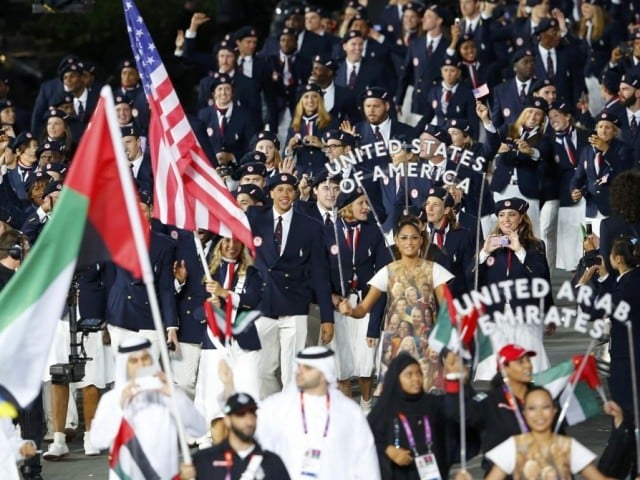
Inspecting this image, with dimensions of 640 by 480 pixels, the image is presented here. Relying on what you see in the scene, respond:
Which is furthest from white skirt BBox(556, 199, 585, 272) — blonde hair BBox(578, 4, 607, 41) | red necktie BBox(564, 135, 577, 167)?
blonde hair BBox(578, 4, 607, 41)

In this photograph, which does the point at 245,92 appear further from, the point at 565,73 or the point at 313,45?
the point at 565,73

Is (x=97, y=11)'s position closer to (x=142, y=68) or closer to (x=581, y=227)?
(x=581, y=227)

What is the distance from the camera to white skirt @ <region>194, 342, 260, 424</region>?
1639 centimetres

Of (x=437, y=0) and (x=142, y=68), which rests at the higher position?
(x=437, y=0)

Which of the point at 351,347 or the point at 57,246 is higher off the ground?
the point at 57,246

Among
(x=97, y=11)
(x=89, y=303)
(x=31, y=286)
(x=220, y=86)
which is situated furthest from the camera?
(x=97, y=11)

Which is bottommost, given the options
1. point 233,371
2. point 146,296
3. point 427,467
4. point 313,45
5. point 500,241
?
point 427,467

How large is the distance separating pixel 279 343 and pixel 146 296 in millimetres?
1179

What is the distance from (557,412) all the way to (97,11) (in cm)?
1556

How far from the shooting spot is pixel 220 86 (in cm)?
2341

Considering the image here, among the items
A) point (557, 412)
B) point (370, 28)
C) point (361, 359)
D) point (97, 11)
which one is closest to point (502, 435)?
point (557, 412)

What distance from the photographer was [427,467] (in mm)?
14383

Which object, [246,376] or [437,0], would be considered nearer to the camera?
[246,376]

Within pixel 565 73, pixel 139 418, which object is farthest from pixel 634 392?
pixel 565 73
